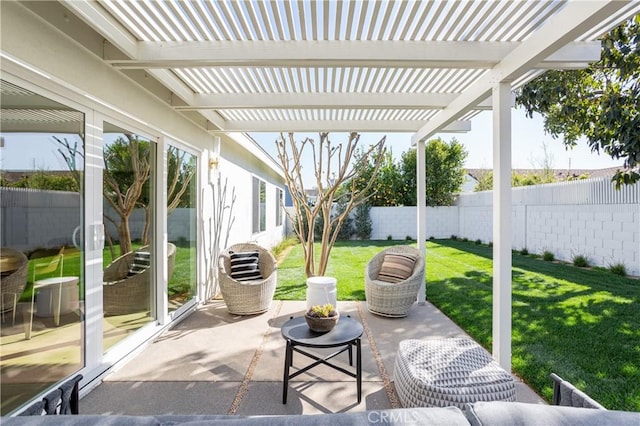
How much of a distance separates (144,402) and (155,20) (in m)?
2.99

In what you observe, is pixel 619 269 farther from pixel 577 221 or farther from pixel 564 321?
pixel 564 321

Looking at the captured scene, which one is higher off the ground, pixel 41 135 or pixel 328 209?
pixel 41 135

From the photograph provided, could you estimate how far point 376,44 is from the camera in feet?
9.53

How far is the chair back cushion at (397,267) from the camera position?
16.3ft

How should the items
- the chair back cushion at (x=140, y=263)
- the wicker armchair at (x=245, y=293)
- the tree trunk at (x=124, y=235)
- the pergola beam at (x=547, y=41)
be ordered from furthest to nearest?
the wicker armchair at (x=245, y=293), the chair back cushion at (x=140, y=263), the tree trunk at (x=124, y=235), the pergola beam at (x=547, y=41)

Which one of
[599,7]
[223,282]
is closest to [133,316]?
[223,282]

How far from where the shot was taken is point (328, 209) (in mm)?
5840

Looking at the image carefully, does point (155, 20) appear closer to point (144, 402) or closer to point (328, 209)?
point (144, 402)

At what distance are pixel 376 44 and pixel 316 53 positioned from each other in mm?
529

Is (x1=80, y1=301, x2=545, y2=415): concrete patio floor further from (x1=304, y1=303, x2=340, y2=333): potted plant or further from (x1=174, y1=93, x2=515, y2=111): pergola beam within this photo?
(x1=174, y1=93, x2=515, y2=111): pergola beam

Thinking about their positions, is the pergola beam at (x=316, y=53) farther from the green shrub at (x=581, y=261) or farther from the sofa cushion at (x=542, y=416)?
the green shrub at (x=581, y=261)

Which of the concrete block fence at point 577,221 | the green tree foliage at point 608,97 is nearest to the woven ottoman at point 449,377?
the green tree foliage at point 608,97

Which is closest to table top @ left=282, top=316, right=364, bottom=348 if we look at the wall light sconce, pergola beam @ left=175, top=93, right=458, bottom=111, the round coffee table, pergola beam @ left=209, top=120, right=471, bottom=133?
the round coffee table

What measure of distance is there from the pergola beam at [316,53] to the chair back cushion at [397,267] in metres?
3.01
